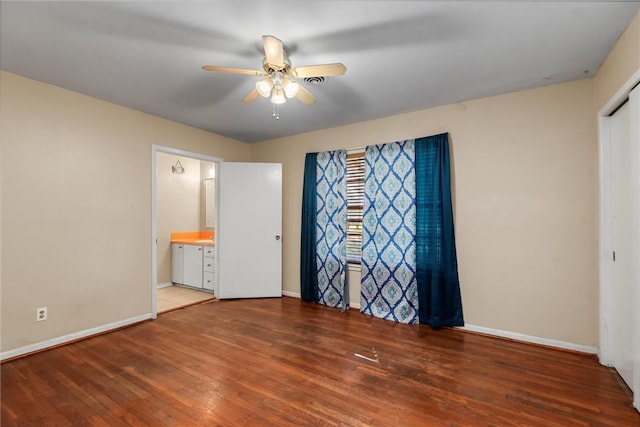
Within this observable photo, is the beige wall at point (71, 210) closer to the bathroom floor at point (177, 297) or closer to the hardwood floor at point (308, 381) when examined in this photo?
the hardwood floor at point (308, 381)

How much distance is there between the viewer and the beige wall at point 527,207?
2.63m

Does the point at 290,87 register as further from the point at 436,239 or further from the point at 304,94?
the point at 436,239

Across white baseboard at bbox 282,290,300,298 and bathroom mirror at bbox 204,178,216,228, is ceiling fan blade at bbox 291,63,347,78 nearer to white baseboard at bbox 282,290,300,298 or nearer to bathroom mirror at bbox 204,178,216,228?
white baseboard at bbox 282,290,300,298

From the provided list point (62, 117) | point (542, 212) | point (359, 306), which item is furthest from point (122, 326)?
point (542, 212)

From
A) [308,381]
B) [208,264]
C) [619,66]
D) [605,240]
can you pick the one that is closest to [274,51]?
[308,381]

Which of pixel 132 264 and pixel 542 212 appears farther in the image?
pixel 132 264

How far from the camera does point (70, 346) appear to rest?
2771 millimetres

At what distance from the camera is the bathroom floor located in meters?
4.04

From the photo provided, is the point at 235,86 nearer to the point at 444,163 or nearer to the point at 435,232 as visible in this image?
the point at 444,163

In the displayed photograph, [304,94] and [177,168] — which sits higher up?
[304,94]

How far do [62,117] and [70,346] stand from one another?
2.22m

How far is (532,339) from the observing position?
282 cm

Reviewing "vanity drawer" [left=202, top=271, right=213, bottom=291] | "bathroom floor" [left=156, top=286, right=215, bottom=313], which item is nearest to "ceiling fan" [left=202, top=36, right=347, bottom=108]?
"bathroom floor" [left=156, top=286, right=215, bottom=313]

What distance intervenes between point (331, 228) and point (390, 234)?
868 millimetres
